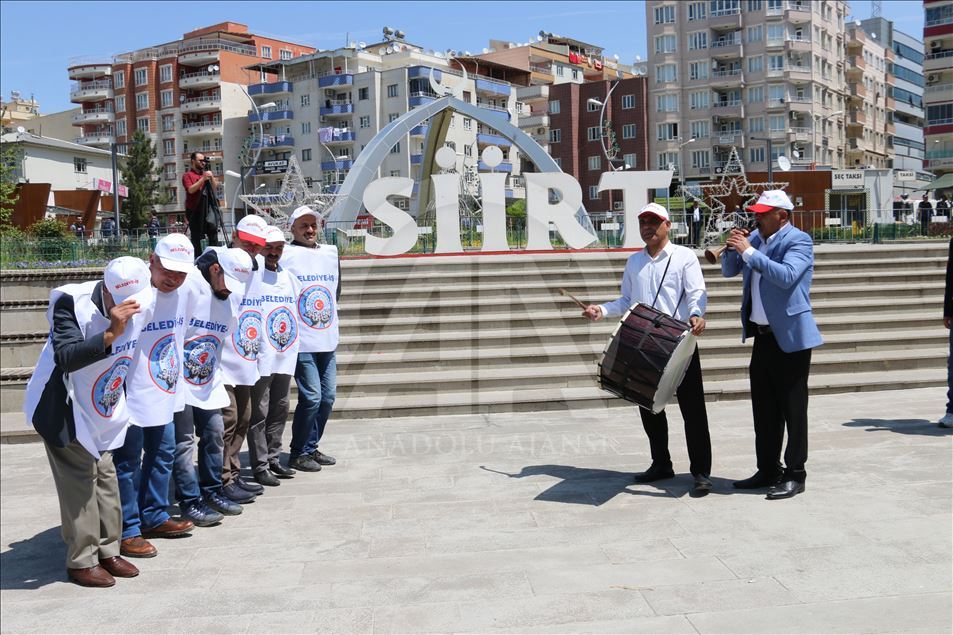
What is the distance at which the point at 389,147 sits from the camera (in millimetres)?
27047

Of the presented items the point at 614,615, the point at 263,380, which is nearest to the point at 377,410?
the point at 263,380

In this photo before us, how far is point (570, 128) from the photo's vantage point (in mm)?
83875

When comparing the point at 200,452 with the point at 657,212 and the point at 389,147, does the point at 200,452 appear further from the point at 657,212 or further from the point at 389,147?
the point at 389,147

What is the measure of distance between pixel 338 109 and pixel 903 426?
76842mm

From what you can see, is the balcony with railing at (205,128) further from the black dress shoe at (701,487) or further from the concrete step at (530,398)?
the black dress shoe at (701,487)

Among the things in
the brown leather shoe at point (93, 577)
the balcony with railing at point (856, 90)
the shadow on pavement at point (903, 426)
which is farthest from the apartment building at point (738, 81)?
the brown leather shoe at point (93, 577)

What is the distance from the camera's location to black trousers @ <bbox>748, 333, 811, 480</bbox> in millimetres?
6227

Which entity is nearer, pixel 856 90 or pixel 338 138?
pixel 338 138

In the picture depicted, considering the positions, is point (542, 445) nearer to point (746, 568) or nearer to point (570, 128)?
point (746, 568)

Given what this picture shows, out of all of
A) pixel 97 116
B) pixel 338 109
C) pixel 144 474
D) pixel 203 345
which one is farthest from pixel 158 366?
pixel 97 116

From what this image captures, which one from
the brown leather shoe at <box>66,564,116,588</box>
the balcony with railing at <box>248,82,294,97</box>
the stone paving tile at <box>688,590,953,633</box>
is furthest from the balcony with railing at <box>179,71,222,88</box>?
the stone paving tile at <box>688,590,953,633</box>

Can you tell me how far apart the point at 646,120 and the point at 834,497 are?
78.7 m

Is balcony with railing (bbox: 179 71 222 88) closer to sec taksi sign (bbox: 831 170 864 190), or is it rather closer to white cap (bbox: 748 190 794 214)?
sec taksi sign (bbox: 831 170 864 190)

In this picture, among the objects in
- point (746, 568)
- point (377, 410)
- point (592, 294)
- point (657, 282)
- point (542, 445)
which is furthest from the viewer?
point (592, 294)
